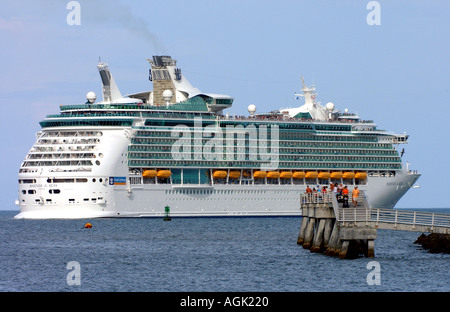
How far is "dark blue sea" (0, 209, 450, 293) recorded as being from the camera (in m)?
46.1

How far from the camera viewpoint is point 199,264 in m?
55.0

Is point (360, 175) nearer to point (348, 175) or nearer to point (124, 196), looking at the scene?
point (348, 175)

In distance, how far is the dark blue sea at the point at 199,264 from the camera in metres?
46.1

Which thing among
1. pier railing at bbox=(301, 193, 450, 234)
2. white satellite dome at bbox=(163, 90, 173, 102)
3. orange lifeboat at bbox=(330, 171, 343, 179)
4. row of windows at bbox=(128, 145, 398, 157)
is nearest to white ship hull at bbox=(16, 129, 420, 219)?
row of windows at bbox=(128, 145, 398, 157)

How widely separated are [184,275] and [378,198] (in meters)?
73.0

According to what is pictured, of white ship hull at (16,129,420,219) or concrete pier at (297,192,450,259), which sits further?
white ship hull at (16,129,420,219)

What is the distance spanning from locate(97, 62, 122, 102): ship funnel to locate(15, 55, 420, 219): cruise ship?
11 cm

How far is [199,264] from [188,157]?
178ft

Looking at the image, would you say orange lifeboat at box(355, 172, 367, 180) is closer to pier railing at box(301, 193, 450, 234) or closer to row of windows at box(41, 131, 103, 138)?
row of windows at box(41, 131, 103, 138)

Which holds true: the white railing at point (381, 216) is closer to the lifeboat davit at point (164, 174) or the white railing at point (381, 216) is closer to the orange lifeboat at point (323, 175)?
the lifeboat davit at point (164, 174)

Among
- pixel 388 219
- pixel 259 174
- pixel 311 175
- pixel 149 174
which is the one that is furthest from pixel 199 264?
pixel 311 175
